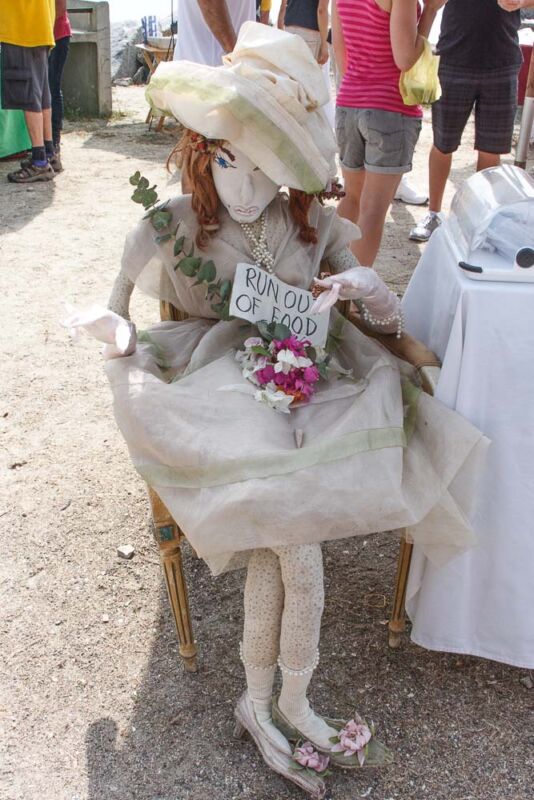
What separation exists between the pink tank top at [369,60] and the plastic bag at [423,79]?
0.21m

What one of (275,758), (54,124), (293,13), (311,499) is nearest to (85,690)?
(275,758)

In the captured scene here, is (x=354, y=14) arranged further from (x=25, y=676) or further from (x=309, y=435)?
(x=25, y=676)

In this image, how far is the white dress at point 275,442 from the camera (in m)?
1.65

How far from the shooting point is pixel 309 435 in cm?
183

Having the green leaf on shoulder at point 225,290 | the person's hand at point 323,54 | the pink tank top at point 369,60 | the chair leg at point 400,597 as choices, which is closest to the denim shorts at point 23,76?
the person's hand at point 323,54

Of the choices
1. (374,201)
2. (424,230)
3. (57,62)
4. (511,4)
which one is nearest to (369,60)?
(374,201)

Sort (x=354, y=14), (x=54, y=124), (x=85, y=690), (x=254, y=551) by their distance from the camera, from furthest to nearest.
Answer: (x=54, y=124)
(x=354, y=14)
(x=85, y=690)
(x=254, y=551)

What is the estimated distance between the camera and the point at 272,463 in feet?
5.47

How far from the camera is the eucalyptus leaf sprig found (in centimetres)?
202

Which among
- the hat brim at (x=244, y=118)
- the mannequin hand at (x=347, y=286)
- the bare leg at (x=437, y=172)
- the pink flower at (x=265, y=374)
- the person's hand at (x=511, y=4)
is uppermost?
the person's hand at (x=511, y=4)

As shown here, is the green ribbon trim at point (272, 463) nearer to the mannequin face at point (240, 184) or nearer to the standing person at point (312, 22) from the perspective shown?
the mannequin face at point (240, 184)

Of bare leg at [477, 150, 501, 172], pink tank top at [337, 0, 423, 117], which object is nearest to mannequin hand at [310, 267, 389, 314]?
pink tank top at [337, 0, 423, 117]

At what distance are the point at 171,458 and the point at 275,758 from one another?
716 millimetres

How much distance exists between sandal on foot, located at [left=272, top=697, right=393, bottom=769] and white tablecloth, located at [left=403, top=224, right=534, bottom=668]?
0.31m
